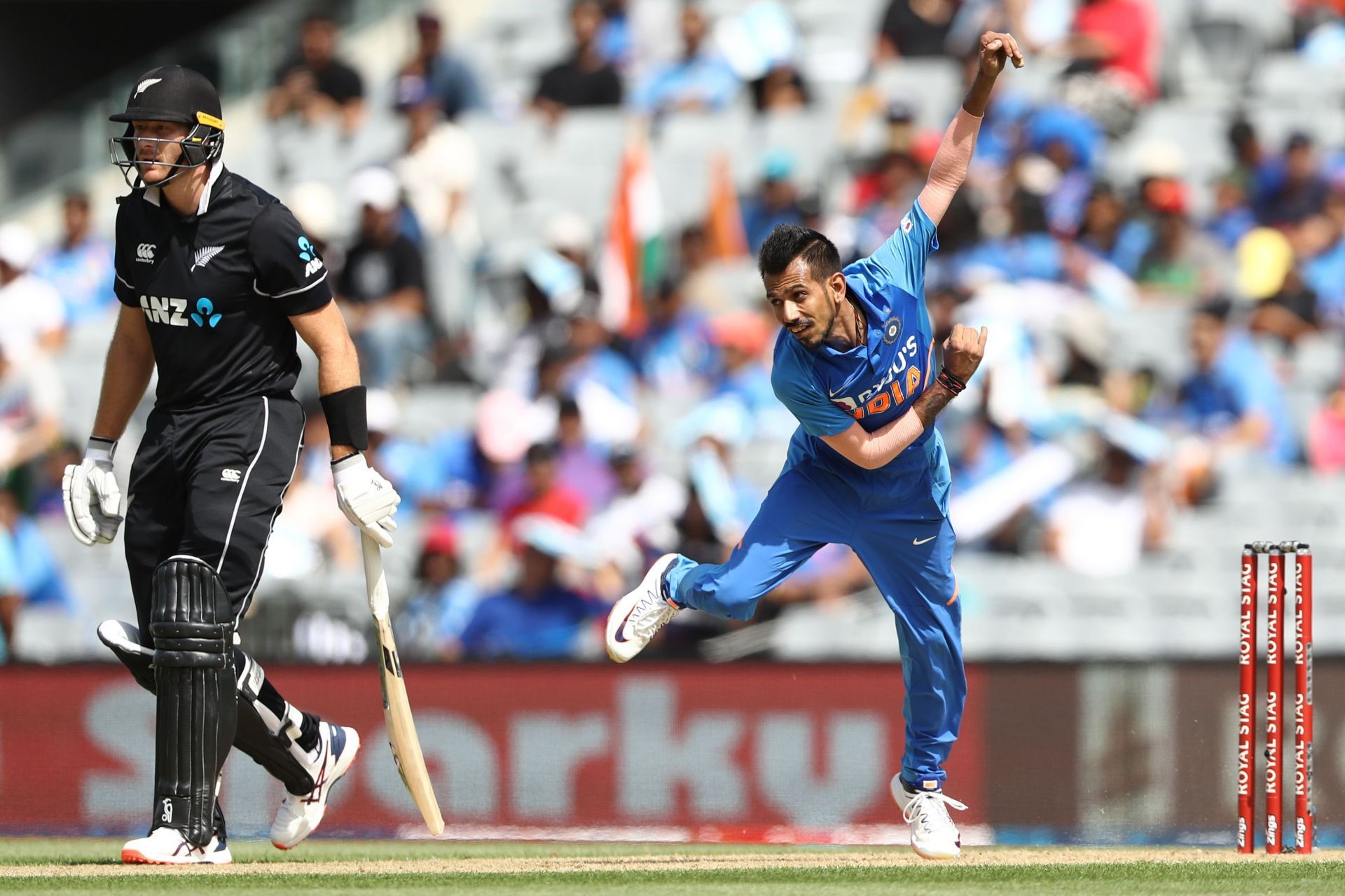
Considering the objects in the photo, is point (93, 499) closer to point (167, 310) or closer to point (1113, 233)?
point (167, 310)

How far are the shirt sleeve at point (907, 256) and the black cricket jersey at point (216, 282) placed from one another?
1.70 metres

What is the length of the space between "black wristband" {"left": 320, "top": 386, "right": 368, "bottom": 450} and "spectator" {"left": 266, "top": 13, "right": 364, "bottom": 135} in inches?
299

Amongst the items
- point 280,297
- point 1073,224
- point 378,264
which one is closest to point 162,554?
point 280,297

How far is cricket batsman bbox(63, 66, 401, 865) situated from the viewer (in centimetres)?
550

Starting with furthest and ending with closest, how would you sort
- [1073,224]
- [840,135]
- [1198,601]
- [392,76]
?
1. [392,76]
2. [840,135]
3. [1073,224]
4. [1198,601]

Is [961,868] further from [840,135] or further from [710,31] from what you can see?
[710,31]

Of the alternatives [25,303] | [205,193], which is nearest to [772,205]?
[25,303]

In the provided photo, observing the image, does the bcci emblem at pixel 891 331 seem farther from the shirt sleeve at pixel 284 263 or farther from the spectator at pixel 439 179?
the spectator at pixel 439 179

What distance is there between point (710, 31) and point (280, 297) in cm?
795

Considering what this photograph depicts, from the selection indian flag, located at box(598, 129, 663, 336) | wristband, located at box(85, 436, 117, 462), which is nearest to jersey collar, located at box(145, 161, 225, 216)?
wristband, located at box(85, 436, 117, 462)

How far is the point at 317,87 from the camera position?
13.1 metres

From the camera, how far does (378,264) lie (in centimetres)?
1153

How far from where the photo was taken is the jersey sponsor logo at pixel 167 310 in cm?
556

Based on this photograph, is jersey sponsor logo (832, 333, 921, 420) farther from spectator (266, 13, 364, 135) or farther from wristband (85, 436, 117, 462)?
spectator (266, 13, 364, 135)
